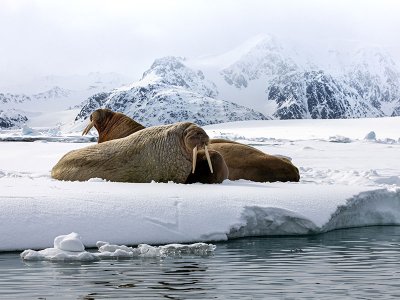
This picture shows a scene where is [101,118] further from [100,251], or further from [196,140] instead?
[100,251]

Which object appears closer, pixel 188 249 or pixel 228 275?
pixel 228 275

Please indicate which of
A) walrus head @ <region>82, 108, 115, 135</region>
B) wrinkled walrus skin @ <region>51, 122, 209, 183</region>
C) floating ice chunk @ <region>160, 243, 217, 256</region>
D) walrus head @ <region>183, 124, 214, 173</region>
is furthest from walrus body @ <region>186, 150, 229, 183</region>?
floating ice chunk @ <region>160, 243, 217, 256</region>

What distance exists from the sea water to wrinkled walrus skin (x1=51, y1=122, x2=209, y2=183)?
3.35 m

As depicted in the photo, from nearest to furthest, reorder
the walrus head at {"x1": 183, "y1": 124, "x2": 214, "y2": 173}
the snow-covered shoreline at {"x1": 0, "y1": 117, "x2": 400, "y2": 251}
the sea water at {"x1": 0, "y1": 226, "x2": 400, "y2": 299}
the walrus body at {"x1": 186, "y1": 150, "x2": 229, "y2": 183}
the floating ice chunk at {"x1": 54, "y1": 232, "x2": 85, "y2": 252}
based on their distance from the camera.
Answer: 1. the sea water at {"x1": 0, "y1": 226, "x2": 400, "y2": 299}
2. the floating ice chunk at {"x1": 54, "y1": 232, "x2": 85, "y2": 252}
3. the snow-covered shoreline at {"x1": 0, "y1": 117, "x2": 400, "y2": 251}
4. the walrus head at {"x1": 183, "y1": 124, "x2": 214, "y2": 173}
5. the walrus body at {"x1": 186, "y1": 150, "x2": 229, "y2": 183}

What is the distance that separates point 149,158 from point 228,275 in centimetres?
538

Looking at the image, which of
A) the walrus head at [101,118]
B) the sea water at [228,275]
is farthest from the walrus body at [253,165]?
the sea water at [228,275]

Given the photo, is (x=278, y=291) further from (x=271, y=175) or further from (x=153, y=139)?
(x=271, y=175)

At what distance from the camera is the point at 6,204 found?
30.8ft

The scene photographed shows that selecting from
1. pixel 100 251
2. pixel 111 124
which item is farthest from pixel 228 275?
pixel 111 124

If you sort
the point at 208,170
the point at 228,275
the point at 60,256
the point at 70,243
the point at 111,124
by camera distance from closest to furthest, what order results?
the point at 228,275 < the point at 60,256 < the point at 70,243 < the point at 208,170 < the point at 111,124

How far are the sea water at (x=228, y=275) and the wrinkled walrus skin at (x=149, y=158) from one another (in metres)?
3.35

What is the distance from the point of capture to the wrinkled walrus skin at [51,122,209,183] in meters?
12.7

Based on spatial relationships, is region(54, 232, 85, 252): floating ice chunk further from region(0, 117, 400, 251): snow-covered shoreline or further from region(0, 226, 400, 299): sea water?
region(0, 117, 400, 251): snow-covered shoreline

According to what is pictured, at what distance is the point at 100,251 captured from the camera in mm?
8625
